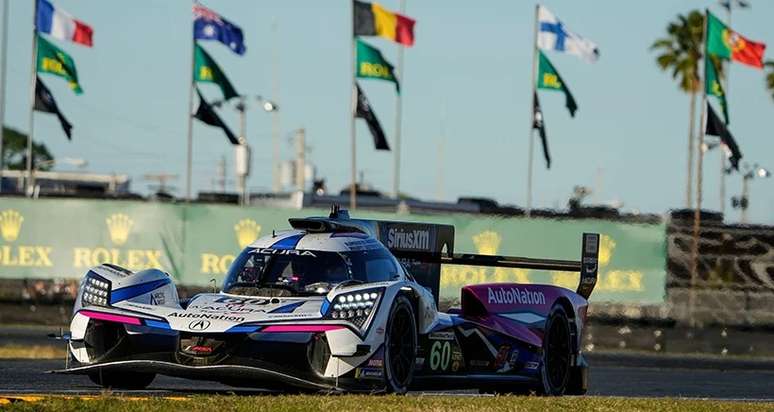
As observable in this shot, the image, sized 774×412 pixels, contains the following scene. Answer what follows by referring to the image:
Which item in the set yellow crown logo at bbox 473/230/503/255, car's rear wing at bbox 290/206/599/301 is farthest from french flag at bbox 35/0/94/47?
car's rear wing at bbox 290/206/599/301

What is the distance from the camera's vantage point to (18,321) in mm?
30719

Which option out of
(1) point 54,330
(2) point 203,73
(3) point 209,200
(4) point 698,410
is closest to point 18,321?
(1) point 54,330

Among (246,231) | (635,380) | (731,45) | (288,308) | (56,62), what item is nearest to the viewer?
(288,308)

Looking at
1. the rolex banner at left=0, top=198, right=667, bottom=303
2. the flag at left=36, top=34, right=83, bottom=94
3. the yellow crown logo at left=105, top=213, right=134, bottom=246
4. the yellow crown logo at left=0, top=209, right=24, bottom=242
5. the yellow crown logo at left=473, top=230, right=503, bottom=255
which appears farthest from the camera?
the flag at left=36, top=34, right=83, bottom=94

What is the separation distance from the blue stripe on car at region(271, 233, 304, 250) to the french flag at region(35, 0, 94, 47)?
27.1m

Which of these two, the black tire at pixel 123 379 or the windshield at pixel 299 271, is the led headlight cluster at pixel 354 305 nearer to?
the windshield at pixel 299 271

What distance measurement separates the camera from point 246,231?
30.3m

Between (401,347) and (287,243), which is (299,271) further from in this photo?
(401,347)

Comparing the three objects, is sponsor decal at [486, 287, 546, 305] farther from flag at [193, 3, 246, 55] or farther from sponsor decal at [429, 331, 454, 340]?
flag at [193, 3, 246, 55]

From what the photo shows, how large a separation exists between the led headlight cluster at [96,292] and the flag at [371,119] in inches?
1023

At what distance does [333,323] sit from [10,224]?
65.3 feet

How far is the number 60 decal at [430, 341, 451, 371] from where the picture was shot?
516 inches

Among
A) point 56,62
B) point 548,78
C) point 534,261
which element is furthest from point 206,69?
point 534,261

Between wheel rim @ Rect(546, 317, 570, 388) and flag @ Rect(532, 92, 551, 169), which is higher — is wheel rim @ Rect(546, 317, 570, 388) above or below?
below
